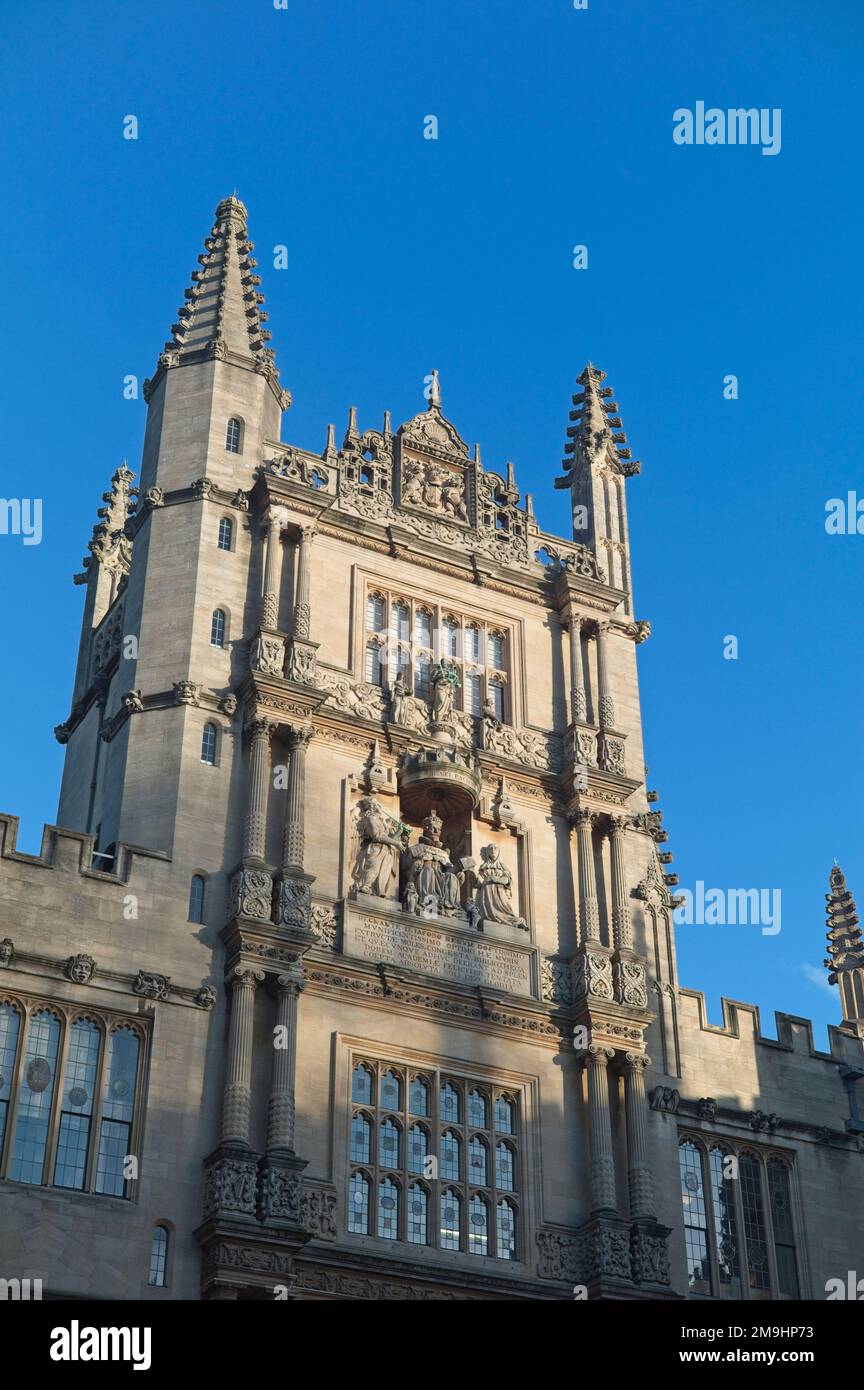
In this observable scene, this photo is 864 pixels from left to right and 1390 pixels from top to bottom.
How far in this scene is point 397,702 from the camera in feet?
120

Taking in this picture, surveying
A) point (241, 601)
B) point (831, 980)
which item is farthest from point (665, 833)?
point (831, 980)

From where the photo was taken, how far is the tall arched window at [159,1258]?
28.2 meters

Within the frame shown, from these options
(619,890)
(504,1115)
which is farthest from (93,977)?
(619,890)

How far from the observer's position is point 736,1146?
117 feet

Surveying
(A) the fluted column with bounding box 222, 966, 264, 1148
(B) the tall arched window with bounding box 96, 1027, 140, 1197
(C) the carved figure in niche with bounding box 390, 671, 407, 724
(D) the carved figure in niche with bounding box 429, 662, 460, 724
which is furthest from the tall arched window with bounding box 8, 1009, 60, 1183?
(D) the carved figure in niche with bounding box 429, 662, 460, 724

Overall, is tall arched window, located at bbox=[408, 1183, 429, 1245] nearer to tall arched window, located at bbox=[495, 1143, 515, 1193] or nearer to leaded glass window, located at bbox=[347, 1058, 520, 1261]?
leaded glass window, located at bbox=[347, 1058, 520, 1261]

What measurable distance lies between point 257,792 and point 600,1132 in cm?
838

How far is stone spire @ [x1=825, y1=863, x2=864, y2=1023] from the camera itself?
160 ft

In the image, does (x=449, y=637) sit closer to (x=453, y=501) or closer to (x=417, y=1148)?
(x=453, y=501)

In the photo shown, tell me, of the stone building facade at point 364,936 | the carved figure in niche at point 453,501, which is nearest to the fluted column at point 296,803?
the stone building facade at point 364,936

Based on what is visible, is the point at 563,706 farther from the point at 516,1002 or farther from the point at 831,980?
the point at 831,980

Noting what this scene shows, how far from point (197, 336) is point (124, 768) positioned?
36.2 feet

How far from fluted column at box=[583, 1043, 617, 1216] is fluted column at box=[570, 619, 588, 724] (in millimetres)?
7369
